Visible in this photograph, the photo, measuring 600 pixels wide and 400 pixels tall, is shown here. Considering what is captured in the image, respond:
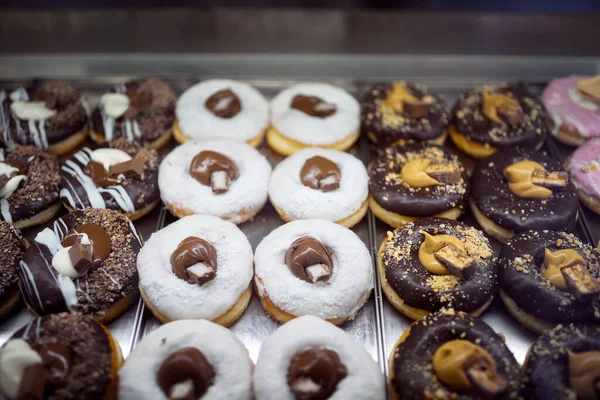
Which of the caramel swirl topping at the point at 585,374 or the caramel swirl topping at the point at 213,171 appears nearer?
the caramel swirl topping at the point at 585,374

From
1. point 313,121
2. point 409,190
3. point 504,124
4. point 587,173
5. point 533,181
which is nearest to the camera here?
point 533,181

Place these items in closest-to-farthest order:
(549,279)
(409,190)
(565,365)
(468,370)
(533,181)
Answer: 1. (468,370)
2. (565,365)
3. (549,279)
4. (533,181)
5. (409,190)

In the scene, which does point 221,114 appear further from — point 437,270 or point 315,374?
point 315,374

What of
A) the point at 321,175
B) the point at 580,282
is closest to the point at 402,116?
the point at 321,175

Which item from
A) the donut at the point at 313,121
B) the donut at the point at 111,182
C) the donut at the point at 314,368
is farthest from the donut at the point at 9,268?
the donut at the point at 313,121

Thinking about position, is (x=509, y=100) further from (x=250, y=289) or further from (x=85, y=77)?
(x=85, y=77)

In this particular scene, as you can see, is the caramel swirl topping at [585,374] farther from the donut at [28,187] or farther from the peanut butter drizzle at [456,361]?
the donut at [28,187]

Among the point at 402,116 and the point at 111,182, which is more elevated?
the point at 402,116
